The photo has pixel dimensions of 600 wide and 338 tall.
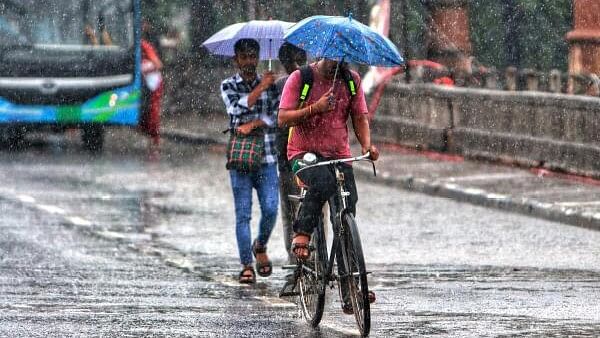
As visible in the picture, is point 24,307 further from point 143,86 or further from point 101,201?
point 143,86

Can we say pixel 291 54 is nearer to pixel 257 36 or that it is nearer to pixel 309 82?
Answer: pixel 257 36

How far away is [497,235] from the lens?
15.3 m

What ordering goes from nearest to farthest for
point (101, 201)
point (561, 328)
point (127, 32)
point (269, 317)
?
point (561, 328), point (269, 317), point (101, 201), point (127, 32)

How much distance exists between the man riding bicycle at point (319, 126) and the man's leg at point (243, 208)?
1.94m

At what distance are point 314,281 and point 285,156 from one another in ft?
7.13

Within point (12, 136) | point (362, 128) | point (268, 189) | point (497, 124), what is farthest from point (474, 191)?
point (12, 136)

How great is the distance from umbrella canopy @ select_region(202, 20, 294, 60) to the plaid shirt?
8.4 inches

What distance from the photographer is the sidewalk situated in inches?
662

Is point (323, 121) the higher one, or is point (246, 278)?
point (323, 121)

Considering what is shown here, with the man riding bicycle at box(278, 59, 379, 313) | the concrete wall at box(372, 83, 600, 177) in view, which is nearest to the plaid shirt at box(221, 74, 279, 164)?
the man riding bicycle at box(278, 59, 379, 313)

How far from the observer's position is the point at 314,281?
31.9 ft

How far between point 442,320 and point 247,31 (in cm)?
279

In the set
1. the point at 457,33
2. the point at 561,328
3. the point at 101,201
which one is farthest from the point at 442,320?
the point at 457,33

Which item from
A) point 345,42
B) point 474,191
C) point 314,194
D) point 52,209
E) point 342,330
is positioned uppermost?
point 345,42
